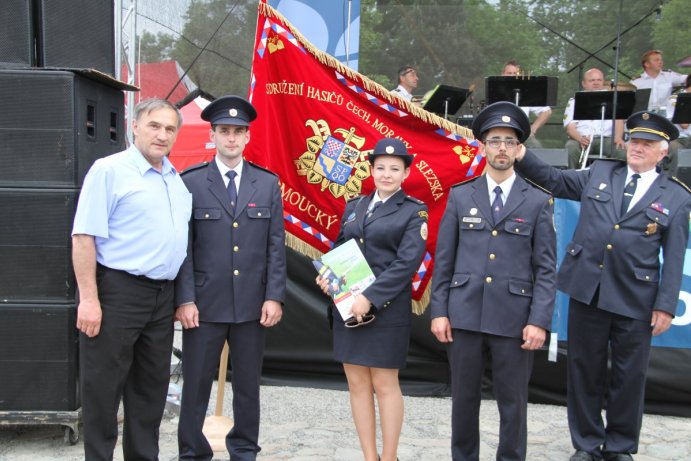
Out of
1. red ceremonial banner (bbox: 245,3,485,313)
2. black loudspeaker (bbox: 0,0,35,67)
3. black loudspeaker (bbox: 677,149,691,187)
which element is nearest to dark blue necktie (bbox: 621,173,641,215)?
red ceremonial banner (bbox: 245,3,485,313)

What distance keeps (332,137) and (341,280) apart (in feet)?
4.53

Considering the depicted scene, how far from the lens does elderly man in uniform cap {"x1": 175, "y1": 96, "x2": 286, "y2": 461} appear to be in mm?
3652

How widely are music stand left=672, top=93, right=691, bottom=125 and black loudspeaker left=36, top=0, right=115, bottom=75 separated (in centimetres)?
552

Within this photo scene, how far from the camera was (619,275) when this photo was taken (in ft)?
12.9

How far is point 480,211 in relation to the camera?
358 centimetres

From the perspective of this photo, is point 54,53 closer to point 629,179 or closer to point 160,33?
point 629,179

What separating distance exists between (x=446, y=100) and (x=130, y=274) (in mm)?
5461

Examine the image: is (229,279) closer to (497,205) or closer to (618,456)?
(497,205)

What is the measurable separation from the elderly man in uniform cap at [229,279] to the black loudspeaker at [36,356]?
0.77 meters

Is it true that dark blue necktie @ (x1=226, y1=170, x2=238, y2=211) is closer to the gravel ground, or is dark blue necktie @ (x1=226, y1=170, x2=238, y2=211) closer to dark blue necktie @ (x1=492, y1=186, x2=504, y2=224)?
dark blue necktie @ (x1=492, y1=186, x2=504, y2=224)

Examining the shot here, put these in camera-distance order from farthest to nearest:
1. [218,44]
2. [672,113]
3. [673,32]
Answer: [218,44], [673,32], [672,113]

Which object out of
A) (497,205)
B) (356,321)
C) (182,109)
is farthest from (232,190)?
(182,109)

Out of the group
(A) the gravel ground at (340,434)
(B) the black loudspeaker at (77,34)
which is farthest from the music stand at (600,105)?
(B) the black loudspeaker at (77,34)

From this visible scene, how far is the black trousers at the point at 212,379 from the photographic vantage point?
12.0ft
